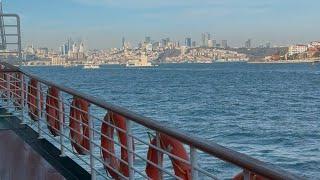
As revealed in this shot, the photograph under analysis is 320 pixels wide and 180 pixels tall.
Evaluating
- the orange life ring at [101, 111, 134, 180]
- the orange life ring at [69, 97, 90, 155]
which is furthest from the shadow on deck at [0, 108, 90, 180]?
the orange life ring at [101, 111, 134, 180]

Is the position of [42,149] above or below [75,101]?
below

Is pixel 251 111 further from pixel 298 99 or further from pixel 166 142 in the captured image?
pixel 166 142

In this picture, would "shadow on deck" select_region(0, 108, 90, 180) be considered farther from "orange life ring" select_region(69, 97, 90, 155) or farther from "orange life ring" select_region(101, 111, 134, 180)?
"orange life ring" select_region(101, 111, 134, 180)

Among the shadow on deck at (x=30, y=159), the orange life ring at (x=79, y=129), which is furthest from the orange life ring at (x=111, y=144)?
the orange life ring at (x=79, y=129)

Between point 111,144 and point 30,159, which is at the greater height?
point 111,144

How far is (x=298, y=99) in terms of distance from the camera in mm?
49344

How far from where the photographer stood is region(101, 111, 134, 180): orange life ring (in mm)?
4207

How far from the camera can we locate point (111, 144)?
4.63 metres

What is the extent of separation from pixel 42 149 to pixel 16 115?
5.54 feet

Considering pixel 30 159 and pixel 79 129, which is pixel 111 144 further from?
pixel 30 159

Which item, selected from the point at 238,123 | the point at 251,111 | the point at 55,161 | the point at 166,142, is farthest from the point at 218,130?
the point at 166,142

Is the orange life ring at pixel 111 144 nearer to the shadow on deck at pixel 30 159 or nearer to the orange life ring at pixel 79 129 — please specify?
the shadow on deck at pixel 30 159

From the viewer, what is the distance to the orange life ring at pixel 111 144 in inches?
166

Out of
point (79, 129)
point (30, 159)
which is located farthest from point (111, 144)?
point (30, 159)
